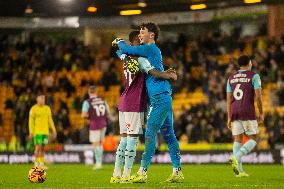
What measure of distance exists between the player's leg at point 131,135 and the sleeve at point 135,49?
109cm

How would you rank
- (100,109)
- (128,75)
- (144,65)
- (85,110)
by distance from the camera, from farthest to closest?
1. (100,109)
2. (85,110)
3. (128,75)
4. (144,65)

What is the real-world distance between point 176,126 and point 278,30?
9753 mm

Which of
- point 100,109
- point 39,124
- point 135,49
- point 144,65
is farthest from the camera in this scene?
point 100,109

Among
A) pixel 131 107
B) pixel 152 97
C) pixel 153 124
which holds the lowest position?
pixel 153 124

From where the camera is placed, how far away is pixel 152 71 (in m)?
12.3

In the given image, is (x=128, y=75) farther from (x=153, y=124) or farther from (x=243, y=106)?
(x=243, y=106)

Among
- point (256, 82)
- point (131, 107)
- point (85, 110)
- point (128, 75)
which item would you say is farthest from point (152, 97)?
point (85, 110)

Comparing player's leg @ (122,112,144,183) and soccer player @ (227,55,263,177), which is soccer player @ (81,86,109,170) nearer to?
soccer player @ (227,55,263,177)

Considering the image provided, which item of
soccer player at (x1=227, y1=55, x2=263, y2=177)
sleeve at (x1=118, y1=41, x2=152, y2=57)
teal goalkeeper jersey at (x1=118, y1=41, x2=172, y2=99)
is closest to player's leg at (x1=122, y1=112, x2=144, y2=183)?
teal goalkeeper jersey at (x1=118, y1=41, x2=172, y2=99)

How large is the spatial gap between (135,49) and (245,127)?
4.17m

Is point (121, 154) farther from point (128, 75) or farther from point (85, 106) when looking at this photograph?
point (85, 106)

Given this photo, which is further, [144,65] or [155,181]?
[155,181]

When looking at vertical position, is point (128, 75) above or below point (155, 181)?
above

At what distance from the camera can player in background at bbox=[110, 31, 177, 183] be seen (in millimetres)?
12570
